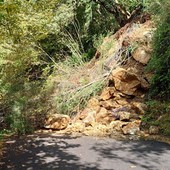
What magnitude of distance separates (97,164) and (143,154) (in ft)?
3.41

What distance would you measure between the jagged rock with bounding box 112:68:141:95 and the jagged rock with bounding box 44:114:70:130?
1.82 meters

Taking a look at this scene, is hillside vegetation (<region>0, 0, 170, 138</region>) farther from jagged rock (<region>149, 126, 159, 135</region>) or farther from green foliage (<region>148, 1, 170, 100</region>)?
jagged rock (<region>149, 126, 159, 135</region>)

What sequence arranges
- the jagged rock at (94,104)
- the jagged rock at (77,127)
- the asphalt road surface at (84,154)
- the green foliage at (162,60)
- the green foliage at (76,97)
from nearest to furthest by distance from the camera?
the asphalt road surface at (84,154) < the jagged rock at (77,127) < the green foliage at (162,60) < the jagged rock at (94,104) < the green foliage at (76,97)

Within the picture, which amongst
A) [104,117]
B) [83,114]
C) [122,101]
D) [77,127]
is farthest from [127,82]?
[77,127]

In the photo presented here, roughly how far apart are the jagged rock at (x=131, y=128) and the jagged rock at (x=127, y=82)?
1.50 meters

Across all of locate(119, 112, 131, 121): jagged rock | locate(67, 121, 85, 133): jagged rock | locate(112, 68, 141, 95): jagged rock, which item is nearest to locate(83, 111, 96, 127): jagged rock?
locate(67, 121, 85, 133): jagged rock

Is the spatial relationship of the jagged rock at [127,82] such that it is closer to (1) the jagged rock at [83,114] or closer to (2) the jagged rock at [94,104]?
(2) the jagged rock at [94,104]

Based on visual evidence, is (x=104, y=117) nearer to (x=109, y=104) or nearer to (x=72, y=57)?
(x=109, y=104)

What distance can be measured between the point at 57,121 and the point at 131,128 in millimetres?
2283

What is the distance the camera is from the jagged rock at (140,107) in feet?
29.1

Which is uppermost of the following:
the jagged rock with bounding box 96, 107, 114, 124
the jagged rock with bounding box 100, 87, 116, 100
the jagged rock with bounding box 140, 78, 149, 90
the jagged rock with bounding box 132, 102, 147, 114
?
the jagged rock with bounding box 140, 78, 149, 90

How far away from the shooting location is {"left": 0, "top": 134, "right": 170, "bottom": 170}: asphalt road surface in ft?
19.9

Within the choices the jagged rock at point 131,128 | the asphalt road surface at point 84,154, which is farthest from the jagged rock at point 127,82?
the asphalt road surface at point 84,154

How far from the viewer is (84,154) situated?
6.76m
